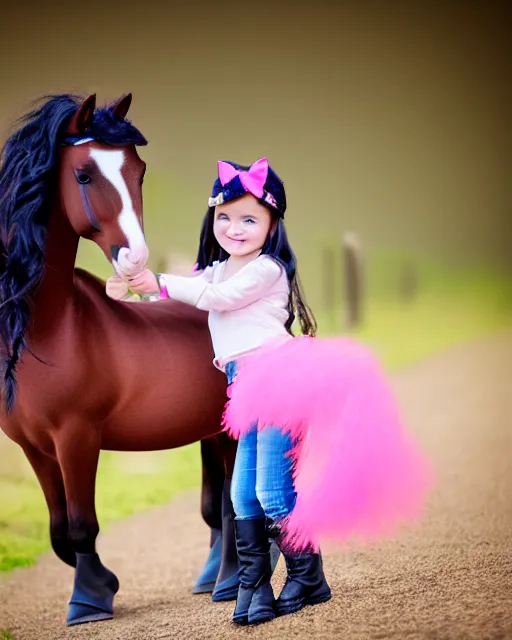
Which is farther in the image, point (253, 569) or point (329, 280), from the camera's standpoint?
point (329, 280)

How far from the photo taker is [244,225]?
1.81 m

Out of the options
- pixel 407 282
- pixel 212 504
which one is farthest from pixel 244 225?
pixel 407 282

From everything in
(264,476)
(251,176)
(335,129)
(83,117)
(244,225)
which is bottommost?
(264,476)

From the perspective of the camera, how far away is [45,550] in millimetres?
3545

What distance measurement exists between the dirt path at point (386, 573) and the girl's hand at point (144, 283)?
71 cm

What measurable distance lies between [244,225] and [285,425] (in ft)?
1.41

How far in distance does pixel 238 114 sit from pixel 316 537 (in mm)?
3671

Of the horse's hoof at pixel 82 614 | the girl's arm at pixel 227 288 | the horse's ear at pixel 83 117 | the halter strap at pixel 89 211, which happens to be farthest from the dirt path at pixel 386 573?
the horse's ear at pixel 83 117

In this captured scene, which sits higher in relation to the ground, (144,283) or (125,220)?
(125,220)

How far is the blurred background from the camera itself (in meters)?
4.51

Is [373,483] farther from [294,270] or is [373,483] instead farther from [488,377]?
[488,377]

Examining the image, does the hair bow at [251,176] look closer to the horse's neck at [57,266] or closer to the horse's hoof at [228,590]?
the horse's neck at [57,266]

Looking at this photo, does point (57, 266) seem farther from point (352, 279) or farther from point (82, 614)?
point (352, 279)

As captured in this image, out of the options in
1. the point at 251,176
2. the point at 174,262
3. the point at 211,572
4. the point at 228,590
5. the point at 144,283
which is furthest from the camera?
A: the point at 174,262
